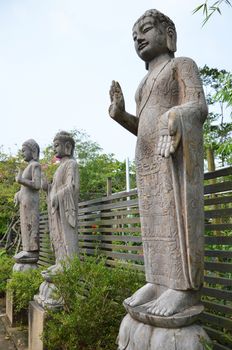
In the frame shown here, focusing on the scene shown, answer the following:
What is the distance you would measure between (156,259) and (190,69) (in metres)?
1.36

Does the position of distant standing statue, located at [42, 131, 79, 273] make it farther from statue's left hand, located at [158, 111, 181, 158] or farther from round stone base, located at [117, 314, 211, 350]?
statue's left hand, located at [158, 111, 181, 158]

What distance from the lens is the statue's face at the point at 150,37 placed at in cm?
282

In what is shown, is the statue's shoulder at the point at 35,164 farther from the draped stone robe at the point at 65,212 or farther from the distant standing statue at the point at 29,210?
the draped stone robe at the point at 65,212

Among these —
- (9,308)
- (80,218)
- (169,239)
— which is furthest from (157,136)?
(9,308)

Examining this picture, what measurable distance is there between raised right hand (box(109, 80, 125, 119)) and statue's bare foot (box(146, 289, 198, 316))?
141 cm

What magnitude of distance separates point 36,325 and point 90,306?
4.15ft

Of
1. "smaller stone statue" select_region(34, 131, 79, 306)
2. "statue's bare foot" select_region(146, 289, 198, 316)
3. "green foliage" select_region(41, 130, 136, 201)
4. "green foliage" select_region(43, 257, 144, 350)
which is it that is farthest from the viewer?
"green foliage" select_region(41, 130, 136, 201)

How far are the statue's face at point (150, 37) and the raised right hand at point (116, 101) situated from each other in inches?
13.5

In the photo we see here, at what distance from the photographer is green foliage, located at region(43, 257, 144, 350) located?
3.42 m

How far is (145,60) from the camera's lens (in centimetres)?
301

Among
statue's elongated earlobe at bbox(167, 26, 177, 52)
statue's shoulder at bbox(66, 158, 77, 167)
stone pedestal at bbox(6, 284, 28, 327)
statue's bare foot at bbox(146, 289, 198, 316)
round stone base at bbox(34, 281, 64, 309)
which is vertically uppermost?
statue's elongated earlobe at bbox(167, 26, 177, 52)

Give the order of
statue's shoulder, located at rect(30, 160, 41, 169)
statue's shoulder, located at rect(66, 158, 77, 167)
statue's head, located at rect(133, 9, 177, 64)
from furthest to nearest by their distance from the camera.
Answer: statue's shoulder, located at rect(30, 160, 41, 169)
statue's shoulder, located at rect(66, 158, 77, 167)
statue's head, located at rect(133, 9, 177, 64)

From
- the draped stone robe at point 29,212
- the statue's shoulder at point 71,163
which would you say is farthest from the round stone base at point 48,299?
the draped stone robe at point 29,212

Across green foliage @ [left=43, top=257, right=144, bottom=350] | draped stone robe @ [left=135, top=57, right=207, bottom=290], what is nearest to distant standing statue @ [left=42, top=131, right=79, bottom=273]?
green foliage @ [left=43, top=257, right=144, bottom=350]
